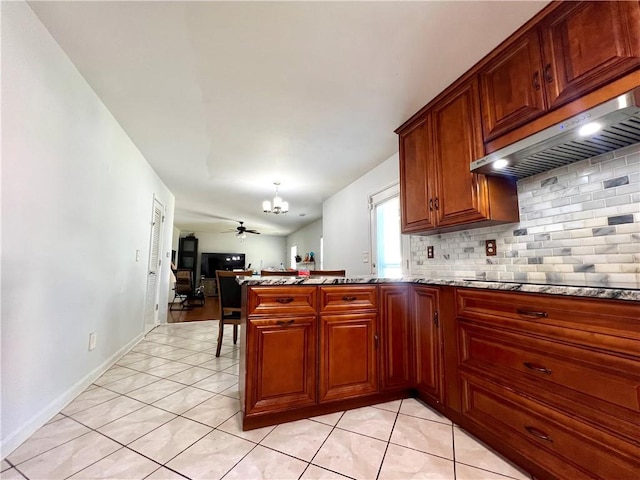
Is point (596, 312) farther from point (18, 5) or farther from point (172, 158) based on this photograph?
point (172, 158)

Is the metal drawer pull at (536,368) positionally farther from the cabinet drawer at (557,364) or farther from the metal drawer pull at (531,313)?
the metal drawer pull at (531,313)

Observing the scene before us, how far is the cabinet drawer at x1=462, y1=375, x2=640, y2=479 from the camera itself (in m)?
0.96

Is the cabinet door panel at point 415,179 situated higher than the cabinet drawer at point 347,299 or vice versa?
the cabinet door panel at point 415,179

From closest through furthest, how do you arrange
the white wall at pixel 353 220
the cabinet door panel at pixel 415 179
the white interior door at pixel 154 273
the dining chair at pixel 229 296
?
the cabinet door panel at pixel 415 179, the dining chair at pixel 229 296, the white wall at pixel 353 220, the white interior door at pixel 154 273

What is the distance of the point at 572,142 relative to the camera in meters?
1.33

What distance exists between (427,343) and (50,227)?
2.50 m

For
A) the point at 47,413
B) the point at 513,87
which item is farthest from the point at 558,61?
the point at 47,413

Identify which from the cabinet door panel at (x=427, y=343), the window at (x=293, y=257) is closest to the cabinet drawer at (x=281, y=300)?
the cabinet door panel at (x=427, y=343)

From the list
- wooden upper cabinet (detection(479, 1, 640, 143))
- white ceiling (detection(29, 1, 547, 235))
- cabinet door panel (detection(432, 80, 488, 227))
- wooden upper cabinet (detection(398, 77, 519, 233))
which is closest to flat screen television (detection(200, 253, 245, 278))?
white ceiling (detection(29, 1, 547, 235))

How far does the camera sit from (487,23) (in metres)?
1.49

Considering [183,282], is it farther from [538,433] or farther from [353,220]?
[538,433]

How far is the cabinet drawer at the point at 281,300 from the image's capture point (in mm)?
1617

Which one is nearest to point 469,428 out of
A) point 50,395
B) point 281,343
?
point 281,343

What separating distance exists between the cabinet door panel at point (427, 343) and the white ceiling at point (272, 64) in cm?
153
